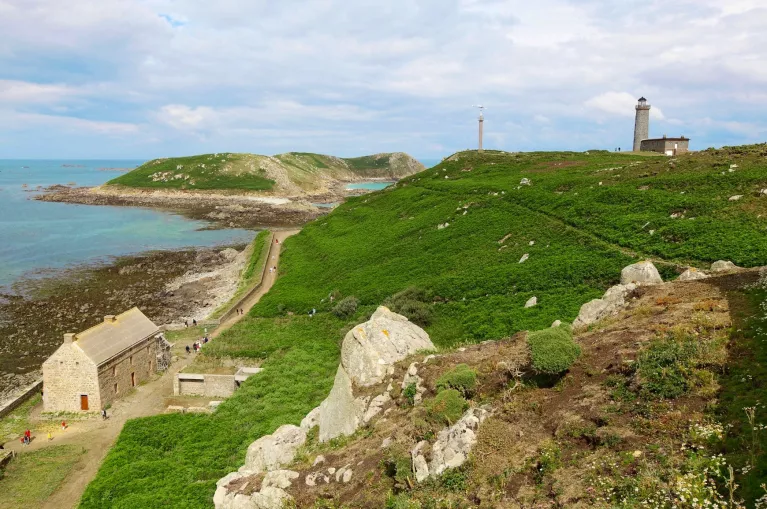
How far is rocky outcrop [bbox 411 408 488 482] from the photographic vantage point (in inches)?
501

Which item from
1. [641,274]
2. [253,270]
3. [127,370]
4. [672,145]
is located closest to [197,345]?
[127,370]

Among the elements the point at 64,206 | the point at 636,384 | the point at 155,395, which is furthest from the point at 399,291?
the point at 64,206

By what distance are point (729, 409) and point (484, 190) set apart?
56291 millimetres

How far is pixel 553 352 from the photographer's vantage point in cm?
1491

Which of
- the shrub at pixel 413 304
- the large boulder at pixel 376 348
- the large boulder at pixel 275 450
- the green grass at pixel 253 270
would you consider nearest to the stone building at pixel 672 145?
the shrub at pixel 413 304

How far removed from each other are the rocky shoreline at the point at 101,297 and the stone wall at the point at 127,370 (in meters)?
10.1

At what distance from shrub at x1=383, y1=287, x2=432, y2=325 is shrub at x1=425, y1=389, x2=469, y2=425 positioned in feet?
65.4

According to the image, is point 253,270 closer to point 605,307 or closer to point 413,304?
point 413,304

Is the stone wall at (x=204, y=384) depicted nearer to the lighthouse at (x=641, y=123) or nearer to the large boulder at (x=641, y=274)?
the large boulder at (x=641, y=274)

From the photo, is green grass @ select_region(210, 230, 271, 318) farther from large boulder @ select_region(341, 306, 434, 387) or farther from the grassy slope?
large boulder @ select_region(341, 306, 434, 387)

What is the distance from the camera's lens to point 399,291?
43156 mm

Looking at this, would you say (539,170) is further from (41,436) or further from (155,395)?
(41,436)

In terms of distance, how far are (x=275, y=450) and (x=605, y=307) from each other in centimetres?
1511

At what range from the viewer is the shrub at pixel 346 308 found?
1706 inches
